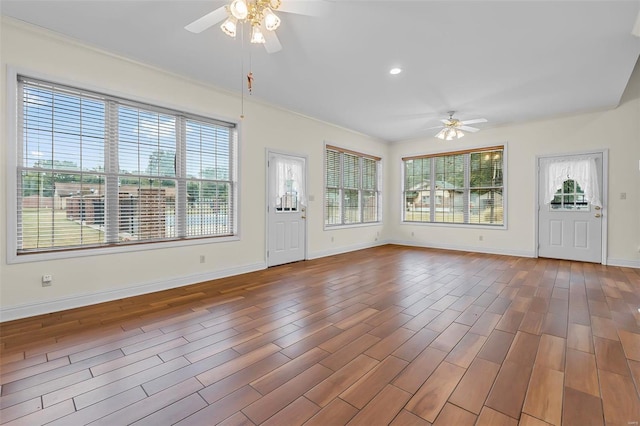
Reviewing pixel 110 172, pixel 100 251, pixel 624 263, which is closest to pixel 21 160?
pixel 110 172

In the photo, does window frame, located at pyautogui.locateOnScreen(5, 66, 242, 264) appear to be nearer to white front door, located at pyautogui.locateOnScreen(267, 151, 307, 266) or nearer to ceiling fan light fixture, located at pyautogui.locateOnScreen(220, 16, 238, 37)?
white front door, located at pyautogui.locateOnScreen(267, 151, 307, 266)

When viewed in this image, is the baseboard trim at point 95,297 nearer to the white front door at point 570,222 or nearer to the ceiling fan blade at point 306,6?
the ceiling fan blade at point 306,6

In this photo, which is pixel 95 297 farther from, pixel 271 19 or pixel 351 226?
pixel 351 226

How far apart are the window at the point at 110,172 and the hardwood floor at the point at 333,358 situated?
89cm

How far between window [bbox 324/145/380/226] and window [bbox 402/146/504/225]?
37.2 inches

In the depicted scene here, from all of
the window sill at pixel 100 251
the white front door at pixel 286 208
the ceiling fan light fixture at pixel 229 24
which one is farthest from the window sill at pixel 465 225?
the ceiling fan light fixture at pixel 229 24

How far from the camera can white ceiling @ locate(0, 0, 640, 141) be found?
2.59 meters

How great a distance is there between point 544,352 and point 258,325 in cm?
239

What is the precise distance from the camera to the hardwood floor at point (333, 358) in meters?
1.59

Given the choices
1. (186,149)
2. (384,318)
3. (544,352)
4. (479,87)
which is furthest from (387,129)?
(544,352)

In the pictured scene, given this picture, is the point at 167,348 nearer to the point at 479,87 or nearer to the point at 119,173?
the point at 119,173

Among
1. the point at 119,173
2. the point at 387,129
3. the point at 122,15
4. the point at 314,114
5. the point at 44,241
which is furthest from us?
the point at 387,129

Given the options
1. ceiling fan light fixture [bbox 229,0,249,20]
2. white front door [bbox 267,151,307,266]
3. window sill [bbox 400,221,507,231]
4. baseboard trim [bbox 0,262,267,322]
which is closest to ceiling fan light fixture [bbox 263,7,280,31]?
ceiling fan light fixture [bbox 229,0,249,20]

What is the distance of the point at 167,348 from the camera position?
229cm
